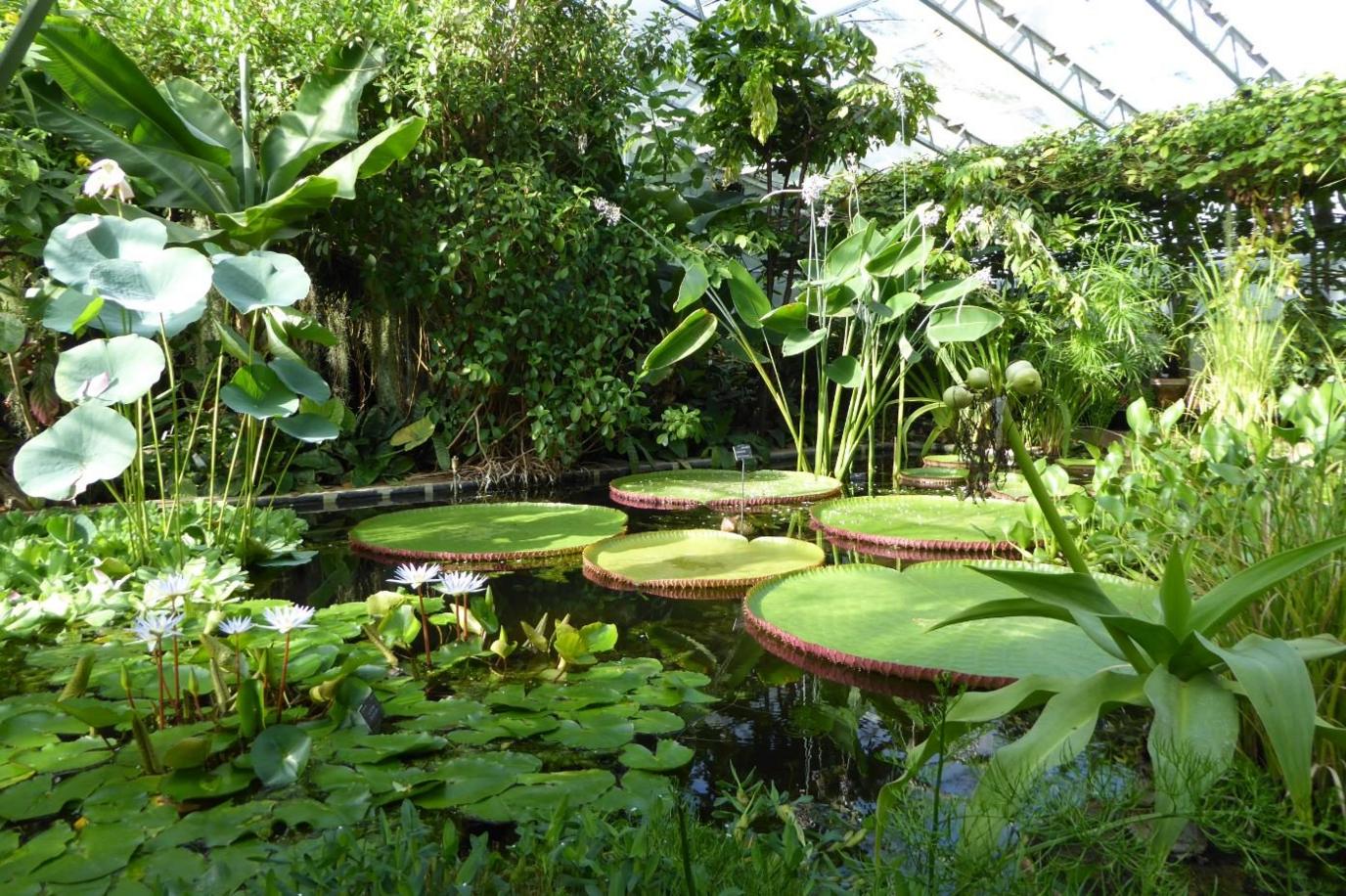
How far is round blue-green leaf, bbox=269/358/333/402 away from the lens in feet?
9.29

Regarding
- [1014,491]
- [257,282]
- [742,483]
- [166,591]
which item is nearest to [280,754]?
[166,591]

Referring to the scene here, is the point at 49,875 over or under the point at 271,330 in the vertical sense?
under

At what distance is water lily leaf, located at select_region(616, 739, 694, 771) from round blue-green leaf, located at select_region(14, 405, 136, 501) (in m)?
1.56

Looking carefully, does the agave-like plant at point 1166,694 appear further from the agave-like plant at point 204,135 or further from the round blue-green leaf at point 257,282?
the agave-like plant at point 204,135

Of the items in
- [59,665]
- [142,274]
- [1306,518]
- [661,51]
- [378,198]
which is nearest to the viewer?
[1306,518]

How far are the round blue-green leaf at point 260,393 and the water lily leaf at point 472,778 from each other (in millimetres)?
1555

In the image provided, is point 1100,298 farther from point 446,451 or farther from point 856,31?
point 446,451

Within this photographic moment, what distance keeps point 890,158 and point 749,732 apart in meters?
9.06

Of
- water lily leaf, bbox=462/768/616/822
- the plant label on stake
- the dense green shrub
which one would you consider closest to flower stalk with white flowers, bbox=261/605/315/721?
water lily leaf, bbox=462/768/616/822

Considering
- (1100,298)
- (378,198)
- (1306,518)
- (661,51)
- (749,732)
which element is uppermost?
(661,51)

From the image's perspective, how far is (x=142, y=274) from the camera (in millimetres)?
2336

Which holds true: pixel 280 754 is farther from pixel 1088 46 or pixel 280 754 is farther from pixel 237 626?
pixel 1088 46

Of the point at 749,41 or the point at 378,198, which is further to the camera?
the point at 749,41

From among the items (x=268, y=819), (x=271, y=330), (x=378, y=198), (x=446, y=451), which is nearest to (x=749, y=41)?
(x=378, y=198)
